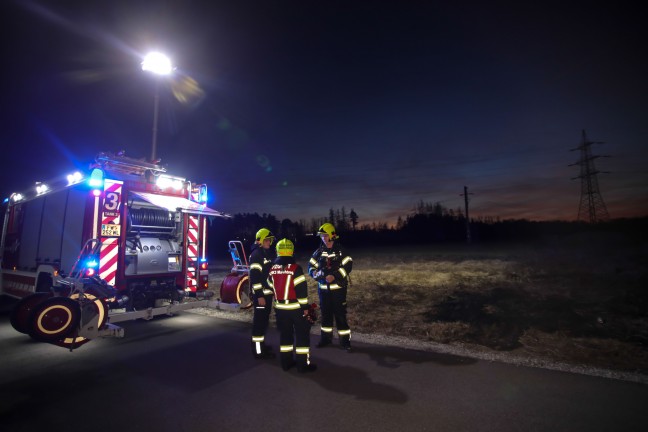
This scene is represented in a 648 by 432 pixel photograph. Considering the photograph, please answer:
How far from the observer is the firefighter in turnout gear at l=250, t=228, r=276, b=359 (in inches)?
208

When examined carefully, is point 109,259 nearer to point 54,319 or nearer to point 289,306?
point 54,319

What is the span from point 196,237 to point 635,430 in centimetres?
834

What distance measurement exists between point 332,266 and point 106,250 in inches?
178

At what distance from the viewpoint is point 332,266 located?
6.24 m

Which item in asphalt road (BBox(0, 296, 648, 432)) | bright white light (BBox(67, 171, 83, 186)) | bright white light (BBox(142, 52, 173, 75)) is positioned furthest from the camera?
bright white light (BBox(142, 52, 173, 75))

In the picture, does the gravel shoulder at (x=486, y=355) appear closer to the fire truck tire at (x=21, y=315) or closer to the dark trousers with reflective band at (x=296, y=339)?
the dark trousers with reflective band at (x=296, y=339)

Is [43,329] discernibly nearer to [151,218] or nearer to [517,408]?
[151,218]

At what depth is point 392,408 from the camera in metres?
3.63

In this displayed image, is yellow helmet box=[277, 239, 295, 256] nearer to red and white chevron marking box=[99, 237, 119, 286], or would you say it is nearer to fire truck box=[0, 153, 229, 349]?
fire truck box=[0, 153, 229, 349]

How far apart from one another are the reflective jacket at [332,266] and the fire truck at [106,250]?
10.1ft

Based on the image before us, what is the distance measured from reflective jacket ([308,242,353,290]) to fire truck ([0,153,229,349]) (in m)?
3.07

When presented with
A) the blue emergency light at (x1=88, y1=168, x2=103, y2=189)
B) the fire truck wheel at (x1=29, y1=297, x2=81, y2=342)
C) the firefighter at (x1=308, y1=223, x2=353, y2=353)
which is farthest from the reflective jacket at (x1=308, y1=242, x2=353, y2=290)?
the blue emergency light at (x1=88, y1=168, x2=103, y2=189)

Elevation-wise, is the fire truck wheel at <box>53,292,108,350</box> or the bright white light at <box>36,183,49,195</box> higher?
the bright white light at <box>36,183,49,195</box>

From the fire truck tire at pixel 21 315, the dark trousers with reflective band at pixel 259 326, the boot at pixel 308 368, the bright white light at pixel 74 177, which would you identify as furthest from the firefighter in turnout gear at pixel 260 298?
the bright white light at pixel 74 177
